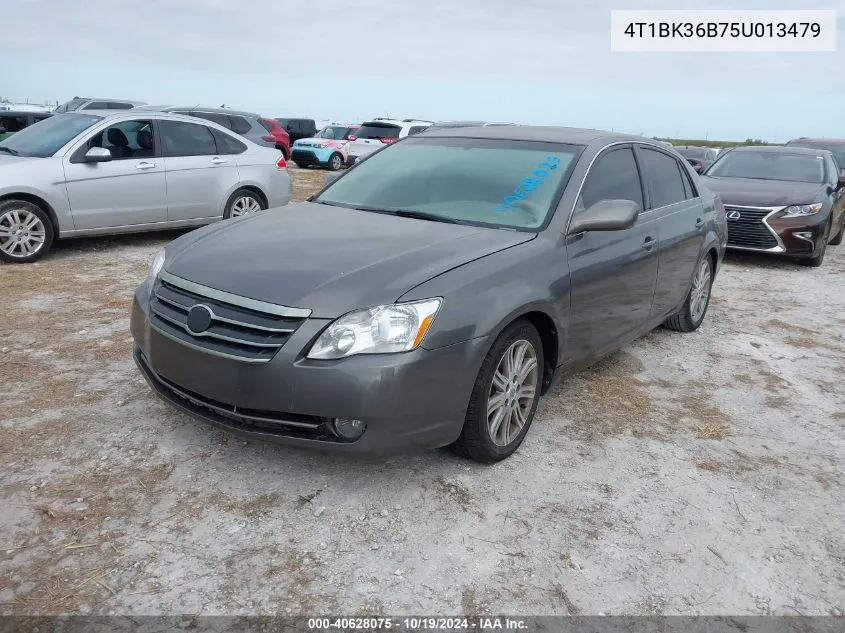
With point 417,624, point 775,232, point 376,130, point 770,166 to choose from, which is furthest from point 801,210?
point 376,130

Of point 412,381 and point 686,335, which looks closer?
point 412,381

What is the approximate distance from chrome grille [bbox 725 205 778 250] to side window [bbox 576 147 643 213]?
5.08 metres

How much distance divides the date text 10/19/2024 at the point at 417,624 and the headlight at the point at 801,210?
823 centimetres

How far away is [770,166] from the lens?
10.4m

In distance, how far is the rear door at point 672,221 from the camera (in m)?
4.94

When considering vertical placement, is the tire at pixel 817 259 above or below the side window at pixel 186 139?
below

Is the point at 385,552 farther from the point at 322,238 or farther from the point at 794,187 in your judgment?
the point at 794,187

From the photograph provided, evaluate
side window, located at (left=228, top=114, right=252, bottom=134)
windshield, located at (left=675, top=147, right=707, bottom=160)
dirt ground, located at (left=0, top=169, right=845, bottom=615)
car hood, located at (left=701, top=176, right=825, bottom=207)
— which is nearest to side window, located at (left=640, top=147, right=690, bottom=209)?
dirt ground, located at (left=0, top=169, right=845, bottom=615)

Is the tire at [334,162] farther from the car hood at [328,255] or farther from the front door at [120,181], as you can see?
the car hood at [328,255]

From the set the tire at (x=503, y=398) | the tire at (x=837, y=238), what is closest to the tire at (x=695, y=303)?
the tire at (x=503, y=398)

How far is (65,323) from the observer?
Answer: 549 cm

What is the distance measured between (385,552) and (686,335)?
13.3ft

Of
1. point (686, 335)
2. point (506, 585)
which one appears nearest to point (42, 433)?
point (506, 585)

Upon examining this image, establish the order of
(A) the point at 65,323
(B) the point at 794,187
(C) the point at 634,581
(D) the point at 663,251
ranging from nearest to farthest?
(C) the point at 634,581
(D) the point at 663,251
(A) the point at 65,323
(B) the point at 794,187
